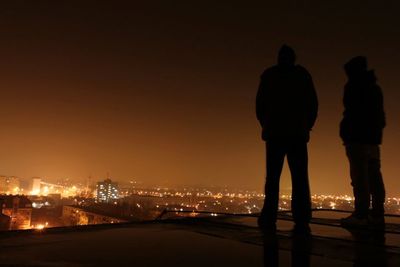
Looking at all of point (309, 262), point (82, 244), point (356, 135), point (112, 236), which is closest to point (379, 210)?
point (356, 135)

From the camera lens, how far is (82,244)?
9.36 feet

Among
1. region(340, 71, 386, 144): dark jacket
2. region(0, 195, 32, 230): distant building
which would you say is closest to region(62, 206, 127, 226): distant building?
region(0, 195, 32, 230): distant building

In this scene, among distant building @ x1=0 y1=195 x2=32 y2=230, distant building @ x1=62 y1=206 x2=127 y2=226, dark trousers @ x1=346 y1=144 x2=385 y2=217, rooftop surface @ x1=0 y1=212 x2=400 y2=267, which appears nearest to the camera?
rooftop surface @ x1=0 y1=212 x2=400 y2=267

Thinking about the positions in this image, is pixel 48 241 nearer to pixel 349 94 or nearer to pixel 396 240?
pixel 396 240

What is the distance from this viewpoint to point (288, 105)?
13.6 ft

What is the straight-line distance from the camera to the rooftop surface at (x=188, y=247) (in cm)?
231

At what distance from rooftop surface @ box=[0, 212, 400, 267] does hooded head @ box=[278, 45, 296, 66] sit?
196cm

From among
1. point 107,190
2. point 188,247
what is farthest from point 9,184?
point 188,247

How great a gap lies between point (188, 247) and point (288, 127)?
1.91 meters

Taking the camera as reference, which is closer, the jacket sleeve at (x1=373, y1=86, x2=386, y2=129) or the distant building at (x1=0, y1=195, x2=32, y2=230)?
the jacket sleeve at (x1=373, y1=86, x2=386, y2=129)

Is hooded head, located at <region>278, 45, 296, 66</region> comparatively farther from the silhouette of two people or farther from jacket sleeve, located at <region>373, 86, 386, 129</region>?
jacket sleeve, located at <region>373, 86, 386, 129</region>

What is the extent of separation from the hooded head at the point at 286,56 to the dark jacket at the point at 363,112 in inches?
51.2

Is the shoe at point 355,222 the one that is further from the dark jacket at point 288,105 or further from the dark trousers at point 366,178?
the dark jacket at point 288,105

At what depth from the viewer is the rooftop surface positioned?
2.31 metres
